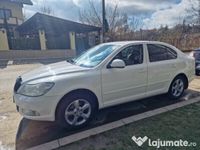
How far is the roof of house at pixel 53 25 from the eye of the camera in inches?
787

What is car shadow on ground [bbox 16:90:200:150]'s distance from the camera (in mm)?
3352

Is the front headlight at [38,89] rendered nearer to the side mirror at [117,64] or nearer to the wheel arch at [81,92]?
the wheel arch at [81,92]

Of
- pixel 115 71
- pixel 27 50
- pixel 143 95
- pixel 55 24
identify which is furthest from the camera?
pixel 55 24

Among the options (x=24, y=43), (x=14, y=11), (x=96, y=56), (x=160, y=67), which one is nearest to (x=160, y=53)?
(x=160, y=67)

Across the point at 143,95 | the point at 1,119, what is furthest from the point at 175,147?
the point at 1,119

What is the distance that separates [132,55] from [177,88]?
1745 mm

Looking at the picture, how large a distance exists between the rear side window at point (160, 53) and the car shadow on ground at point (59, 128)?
1.12 m

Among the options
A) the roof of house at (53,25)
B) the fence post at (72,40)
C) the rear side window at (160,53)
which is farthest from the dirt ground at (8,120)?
the fence post at (72,40)

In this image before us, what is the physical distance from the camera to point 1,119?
4.20 metres

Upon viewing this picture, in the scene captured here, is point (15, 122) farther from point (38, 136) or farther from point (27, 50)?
point (27, 50)

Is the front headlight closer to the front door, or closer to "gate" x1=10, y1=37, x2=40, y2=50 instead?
the front door

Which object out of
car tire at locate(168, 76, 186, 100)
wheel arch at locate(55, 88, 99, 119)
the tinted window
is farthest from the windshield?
car tire at locate(168, 76, 186, 100)

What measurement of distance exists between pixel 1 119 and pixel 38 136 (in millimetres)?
1285

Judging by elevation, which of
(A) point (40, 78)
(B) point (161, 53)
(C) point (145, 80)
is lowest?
(C) point (145, 80)
